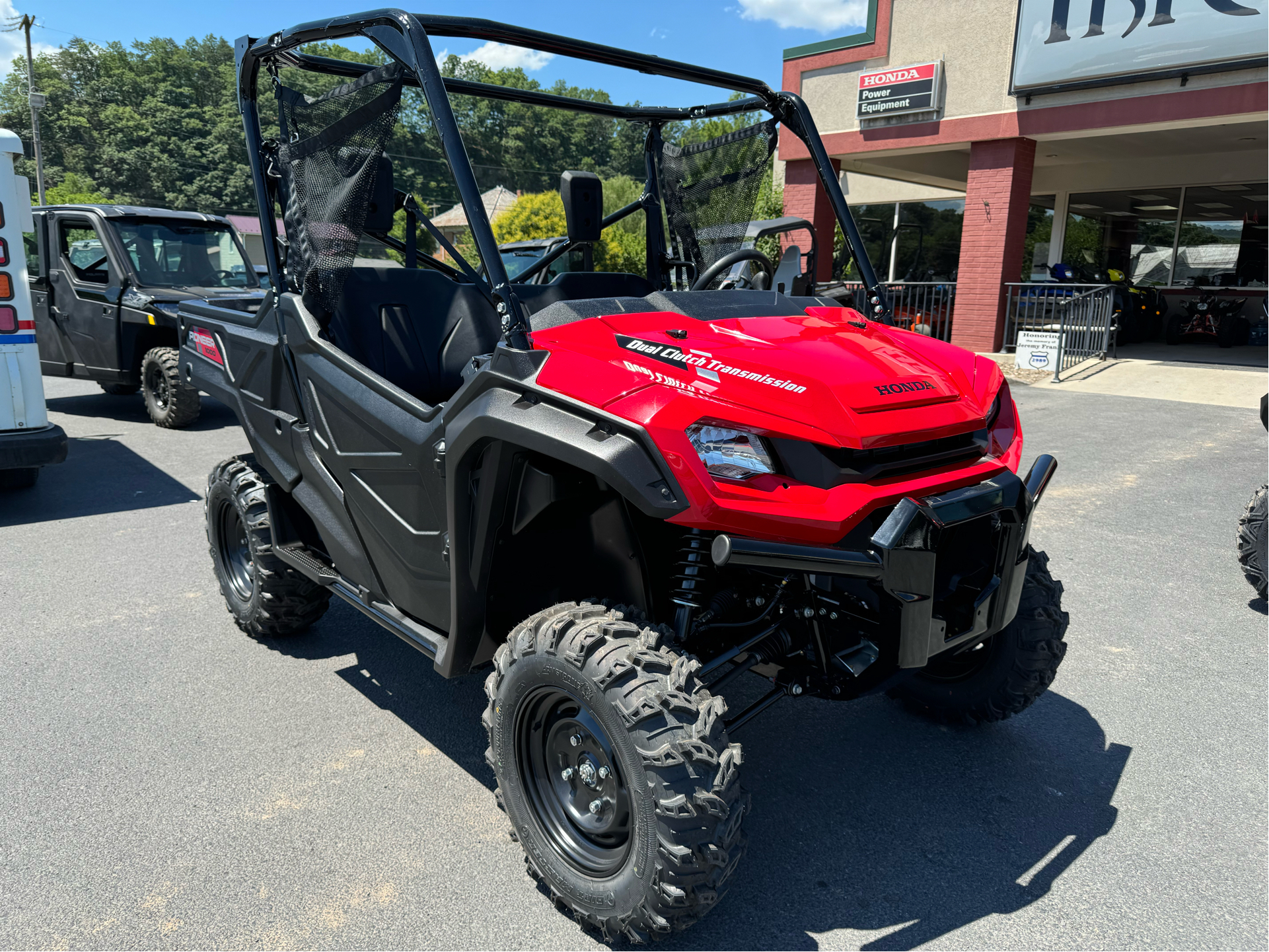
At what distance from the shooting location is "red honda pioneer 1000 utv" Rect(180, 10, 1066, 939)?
206 centimetres

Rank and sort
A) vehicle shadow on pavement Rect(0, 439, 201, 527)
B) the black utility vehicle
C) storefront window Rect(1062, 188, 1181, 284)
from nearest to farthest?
vehicle shadow on pavement Rect(0, 439, 201, 527)
the black utility vehicle
storefront window Rect(1062, 188, 1181, 284)

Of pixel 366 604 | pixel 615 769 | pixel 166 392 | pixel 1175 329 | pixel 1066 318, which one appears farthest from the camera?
pixel 1175 329

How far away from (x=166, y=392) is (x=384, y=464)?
701cm

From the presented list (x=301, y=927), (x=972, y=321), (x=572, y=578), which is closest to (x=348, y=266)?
(x=572, y=578)

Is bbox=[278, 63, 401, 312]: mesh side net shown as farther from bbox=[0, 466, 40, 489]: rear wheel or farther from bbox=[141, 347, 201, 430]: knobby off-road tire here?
bbox=[141, 347, 201, 430]: knobby off-road tire

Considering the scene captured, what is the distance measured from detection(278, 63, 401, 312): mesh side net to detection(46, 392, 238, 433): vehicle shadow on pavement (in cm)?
649

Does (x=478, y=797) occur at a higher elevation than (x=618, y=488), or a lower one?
lower

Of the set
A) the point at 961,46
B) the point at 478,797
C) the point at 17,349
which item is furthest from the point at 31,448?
the point at 961,46

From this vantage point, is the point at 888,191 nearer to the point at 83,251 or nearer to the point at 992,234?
the point at 992,234

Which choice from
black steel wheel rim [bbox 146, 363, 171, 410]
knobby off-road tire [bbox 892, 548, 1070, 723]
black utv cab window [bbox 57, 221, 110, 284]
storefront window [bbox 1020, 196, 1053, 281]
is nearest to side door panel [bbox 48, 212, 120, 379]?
black utv cab window [bbox 57, 221, 110, 284]

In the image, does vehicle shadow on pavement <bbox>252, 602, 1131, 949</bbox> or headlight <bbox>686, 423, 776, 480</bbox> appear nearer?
headlight <bbox>686, 423, 776, 480</bbox>

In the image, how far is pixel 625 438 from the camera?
206 centimetres

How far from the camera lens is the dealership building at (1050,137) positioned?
12484mm

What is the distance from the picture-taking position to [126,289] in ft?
29.2
